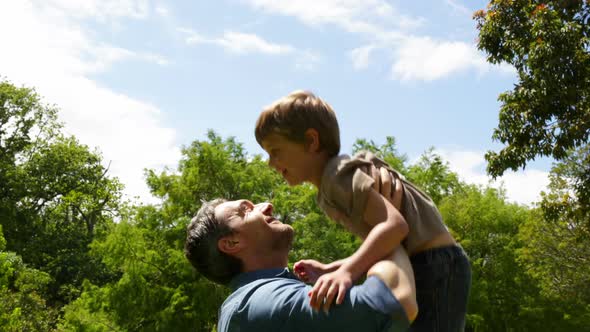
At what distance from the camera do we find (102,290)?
949 inches

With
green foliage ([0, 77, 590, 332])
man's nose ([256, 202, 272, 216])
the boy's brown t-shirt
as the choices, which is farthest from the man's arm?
green foliage ([0, 77, 590, 332])

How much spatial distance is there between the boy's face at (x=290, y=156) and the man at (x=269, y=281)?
0.80ft

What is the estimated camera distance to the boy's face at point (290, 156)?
8.75ft

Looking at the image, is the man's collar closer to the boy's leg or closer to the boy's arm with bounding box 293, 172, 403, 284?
the boy's arm with bounding box 293, 172, 403, 284

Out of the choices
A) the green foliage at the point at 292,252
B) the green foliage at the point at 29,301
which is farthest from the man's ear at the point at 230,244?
the green foliage at the point at 29,301

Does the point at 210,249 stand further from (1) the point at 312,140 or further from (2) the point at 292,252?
(2) the point at 292,252

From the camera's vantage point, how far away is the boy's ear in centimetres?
262

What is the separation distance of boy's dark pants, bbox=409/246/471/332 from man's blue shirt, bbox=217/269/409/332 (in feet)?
1.20

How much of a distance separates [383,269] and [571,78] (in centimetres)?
1204

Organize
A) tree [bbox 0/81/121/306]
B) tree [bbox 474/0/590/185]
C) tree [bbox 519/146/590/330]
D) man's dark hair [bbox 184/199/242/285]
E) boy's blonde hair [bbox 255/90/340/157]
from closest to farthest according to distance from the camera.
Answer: boy's blonde hair [bbox 255/90/340/157]
man's dark hair [bbox 184/199/242/285]
tree [bbox 474/0/590/185]
tree [bbox 519/146/590/330]
tree [bbox 0/81/121/306]

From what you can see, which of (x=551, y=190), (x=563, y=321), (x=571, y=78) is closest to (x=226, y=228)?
(x=571, y=78)

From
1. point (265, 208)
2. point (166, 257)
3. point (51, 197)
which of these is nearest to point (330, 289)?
point (265, 208)

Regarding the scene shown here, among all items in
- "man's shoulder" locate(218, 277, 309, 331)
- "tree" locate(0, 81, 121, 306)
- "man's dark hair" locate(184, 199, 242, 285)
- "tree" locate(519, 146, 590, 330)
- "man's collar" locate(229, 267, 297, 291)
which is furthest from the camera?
"tree" locate(0, 81, 121, 306)

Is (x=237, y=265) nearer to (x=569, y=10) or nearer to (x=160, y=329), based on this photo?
(x=569, y=10)
